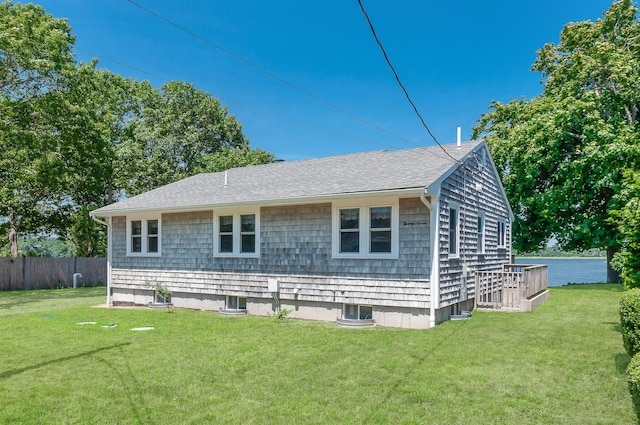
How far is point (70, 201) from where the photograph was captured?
27.9 metres

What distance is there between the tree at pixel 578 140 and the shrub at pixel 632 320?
13.4m

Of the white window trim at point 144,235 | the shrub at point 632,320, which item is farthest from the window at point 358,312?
the white window trim at point 144,235

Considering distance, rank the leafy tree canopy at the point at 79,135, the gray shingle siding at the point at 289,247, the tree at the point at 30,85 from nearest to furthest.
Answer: the gray shingle siding at the point at 289,247 → the tree at the point at 30,85 → the leafy tree canopy at the point at 79,135

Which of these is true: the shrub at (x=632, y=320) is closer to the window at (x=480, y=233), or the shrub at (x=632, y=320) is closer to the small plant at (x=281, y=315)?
the small plant at (x=281, y=315)

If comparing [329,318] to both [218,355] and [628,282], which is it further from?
[628,282]

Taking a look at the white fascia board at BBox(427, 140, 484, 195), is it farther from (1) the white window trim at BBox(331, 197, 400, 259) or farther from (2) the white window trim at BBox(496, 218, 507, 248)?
(2) the white window trim at BBox(496, 218, 507, 248)

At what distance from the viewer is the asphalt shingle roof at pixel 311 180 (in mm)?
9914

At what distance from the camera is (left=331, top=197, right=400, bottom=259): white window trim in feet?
30.9

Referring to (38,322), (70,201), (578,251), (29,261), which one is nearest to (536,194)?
(578,251)

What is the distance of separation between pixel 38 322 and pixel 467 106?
21.5m

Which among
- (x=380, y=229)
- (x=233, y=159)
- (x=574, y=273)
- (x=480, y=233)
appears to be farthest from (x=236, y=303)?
(x=574, y=273)

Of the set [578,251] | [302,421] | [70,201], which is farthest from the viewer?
[70,201]

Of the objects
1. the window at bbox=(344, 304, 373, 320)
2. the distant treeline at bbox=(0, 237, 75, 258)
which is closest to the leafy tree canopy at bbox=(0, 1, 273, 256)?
the distant treeline at bbox=(0, 237, 75, 258)

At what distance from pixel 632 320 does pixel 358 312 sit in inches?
222
